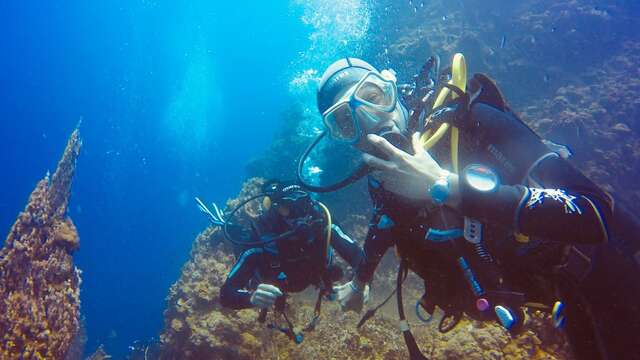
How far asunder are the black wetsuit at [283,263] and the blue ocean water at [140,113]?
29.1 m

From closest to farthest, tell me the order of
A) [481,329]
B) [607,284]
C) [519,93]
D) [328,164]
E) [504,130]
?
[607,284] < [504,130] < [481,329] < [328,164] < [519,93]

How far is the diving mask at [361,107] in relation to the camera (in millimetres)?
2398

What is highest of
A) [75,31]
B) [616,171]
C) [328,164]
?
[75,31]

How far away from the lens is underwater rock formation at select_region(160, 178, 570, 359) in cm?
488

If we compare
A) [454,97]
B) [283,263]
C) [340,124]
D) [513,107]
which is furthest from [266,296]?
[513,107]

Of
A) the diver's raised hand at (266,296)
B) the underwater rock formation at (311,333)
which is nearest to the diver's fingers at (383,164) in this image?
the diver's raised hand at (266,296)

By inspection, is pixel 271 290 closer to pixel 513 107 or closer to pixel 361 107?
pixel 361 107

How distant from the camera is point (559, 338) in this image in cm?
499

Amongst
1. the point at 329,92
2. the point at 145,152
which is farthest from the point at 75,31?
the point at 329,92

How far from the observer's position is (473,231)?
75.6 inches

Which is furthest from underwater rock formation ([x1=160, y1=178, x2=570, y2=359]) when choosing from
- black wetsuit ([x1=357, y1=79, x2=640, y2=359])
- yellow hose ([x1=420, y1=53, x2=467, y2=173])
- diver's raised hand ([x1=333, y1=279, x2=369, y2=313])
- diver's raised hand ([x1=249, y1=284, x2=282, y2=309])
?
yellow hose ([x1=420, y1=53, x2=467, y2=173])

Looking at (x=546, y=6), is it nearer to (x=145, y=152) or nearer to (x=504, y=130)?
(x=504, y=130)

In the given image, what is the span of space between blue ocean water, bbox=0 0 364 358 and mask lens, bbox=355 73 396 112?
3204 cm

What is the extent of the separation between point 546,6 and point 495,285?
18.5 metres
